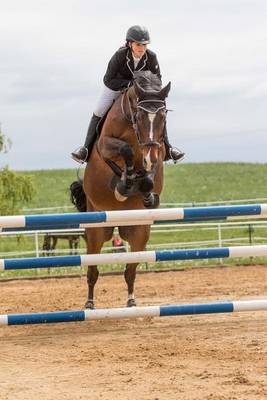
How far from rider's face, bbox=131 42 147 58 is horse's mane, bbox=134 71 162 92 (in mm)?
563

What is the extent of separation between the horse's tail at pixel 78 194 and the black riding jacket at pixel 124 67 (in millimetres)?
1639

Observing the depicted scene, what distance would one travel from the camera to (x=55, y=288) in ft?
44.0

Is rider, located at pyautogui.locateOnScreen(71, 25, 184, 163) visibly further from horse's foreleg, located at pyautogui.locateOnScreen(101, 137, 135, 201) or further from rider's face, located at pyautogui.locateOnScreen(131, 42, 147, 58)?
horse's foreleg, located at pyautogui.locateOnScreen(101, 137, 135, 201)

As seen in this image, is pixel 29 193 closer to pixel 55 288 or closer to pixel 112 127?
pixel 55 288

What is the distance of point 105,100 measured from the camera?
884 cm

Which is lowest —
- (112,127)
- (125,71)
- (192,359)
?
(192,359)

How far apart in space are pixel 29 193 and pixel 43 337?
1679cm

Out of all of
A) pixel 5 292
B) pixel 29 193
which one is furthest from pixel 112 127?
pixel 29 193

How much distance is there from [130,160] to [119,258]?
1.56m

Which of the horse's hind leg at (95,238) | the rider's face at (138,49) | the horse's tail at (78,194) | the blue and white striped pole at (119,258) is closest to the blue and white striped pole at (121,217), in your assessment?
the blue and white striped pole at (119,258)

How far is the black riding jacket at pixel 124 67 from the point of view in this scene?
8.37 m

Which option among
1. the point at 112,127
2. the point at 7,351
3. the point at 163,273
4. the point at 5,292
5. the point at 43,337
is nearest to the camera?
the point at 7,351

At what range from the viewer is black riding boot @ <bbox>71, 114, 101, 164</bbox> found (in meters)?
9.01

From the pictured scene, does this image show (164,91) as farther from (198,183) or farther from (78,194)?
(198,183)
